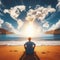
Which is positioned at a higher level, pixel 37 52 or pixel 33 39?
pixel 33 39

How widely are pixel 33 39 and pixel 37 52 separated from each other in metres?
0.44

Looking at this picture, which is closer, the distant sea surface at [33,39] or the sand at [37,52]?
the sand at [37,52]

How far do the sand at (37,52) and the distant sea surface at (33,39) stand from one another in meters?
0.14

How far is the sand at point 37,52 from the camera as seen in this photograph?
5.27 meters

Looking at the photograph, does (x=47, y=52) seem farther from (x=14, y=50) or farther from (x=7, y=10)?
(x=7, y=10)

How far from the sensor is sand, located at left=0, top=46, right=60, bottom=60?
527 cm

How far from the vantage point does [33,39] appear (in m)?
5.51

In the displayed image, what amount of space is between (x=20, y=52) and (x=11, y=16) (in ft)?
3.94

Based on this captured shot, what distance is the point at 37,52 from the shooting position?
536 centimetres

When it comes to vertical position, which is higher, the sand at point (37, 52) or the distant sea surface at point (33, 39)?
the distant sea surface at point (33, 39)

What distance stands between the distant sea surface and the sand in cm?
14

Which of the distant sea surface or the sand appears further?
the distant sea surface

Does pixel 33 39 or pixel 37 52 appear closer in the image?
pixel 37 52

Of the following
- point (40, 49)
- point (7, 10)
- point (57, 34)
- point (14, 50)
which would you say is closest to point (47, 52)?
point (40, 49)
